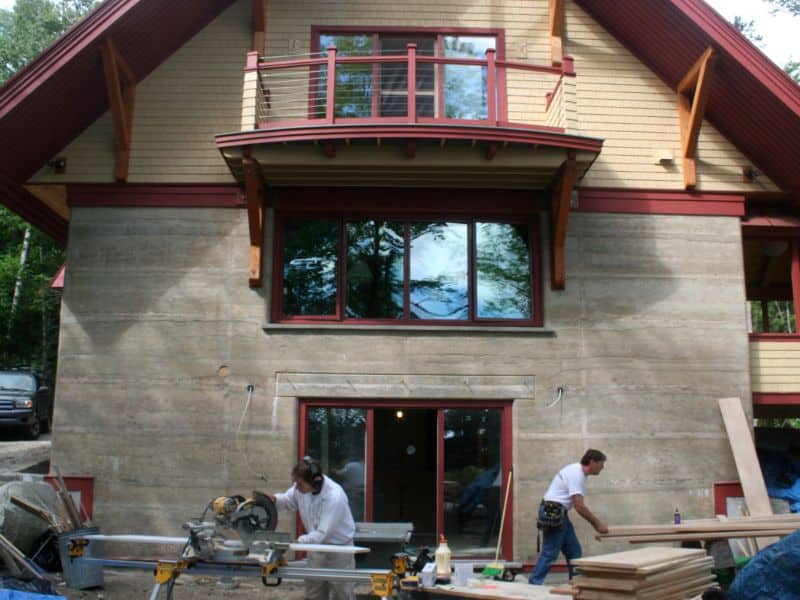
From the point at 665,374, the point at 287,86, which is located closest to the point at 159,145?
the point at 287,86

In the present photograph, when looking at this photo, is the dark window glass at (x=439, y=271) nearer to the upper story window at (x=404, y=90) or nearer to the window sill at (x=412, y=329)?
the window sill at (x=412, y=329)

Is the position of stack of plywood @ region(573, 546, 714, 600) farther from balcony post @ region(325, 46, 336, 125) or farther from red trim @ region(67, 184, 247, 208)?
red trim @ region(67, 184, 247, 208)

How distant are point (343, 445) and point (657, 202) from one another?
20.2 ft

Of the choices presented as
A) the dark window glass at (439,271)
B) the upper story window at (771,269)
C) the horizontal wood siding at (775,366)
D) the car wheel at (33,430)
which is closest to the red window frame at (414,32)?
the dark window glass at (439,271)

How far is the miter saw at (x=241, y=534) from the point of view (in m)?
6.89

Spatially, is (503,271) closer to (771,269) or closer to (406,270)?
(406,270)

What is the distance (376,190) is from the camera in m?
12.2

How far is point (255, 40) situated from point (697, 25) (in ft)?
21.9

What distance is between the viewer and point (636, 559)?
655 centimetres

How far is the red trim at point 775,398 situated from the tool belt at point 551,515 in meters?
5.06

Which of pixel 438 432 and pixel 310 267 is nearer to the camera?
pixel 438 432

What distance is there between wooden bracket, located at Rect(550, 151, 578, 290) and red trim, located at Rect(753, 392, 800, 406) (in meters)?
3.59

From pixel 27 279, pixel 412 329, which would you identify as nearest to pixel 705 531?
pixel 412 329

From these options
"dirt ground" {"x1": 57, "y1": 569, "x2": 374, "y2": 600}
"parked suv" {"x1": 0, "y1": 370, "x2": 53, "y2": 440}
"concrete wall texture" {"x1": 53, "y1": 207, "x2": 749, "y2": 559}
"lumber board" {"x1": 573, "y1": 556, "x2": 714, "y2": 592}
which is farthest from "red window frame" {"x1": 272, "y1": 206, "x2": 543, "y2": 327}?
"parked suv" {"x1": 0, "y1": 370, "x2": 53, "y2": 440}
